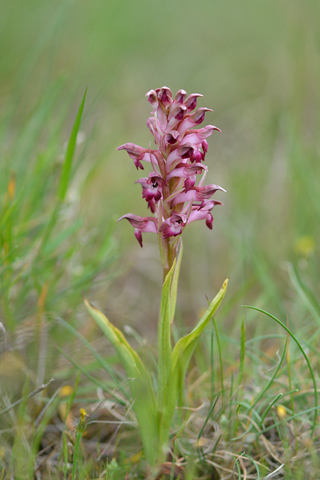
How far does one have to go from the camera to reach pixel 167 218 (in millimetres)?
1599

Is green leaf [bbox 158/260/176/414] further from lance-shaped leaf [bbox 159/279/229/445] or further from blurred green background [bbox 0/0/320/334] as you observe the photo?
→ blurred green background [bbox 0/0/320/334]

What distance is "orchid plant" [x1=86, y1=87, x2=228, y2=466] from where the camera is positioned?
4.99 ft

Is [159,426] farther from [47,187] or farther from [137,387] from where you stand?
[47,187]

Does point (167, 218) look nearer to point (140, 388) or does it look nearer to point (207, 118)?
point (140, 388)

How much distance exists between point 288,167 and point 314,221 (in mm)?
492

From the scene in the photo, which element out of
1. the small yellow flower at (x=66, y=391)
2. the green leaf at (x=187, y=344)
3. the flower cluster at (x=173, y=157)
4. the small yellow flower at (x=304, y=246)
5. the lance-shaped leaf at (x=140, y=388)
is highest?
the flower cluster at (x=173, y=157)

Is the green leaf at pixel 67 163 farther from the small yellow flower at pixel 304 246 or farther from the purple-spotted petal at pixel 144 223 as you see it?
the small yellow flower at pixel 304 246

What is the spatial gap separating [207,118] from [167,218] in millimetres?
3574

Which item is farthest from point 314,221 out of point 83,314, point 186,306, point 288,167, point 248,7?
point 248,7

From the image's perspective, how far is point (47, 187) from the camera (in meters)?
2.43

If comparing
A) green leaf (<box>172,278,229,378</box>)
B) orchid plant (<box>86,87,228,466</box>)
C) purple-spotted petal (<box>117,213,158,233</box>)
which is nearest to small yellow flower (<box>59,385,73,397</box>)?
orchid plant (<box>86,87,228,466</box>)

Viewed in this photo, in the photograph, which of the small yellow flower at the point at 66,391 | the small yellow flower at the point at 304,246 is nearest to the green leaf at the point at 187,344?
the small yellow flower at the point at 66,391

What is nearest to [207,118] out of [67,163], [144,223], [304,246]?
[304,246]

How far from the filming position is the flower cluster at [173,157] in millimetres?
1514
